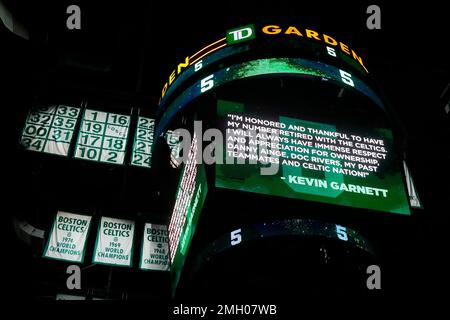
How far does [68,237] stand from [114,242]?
1.01 m

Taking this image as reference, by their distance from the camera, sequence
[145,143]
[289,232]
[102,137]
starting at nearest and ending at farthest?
[289,232] < [102,137] < [145,143]

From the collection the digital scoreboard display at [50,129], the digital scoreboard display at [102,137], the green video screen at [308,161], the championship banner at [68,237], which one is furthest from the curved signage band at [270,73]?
the championship banner at [68,237]

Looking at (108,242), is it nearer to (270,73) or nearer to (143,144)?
(143,144)

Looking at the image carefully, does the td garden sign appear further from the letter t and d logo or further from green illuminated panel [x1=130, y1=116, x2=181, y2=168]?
the letter t and d logo

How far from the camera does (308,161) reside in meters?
8.52

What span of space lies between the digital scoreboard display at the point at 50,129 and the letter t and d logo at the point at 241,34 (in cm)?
478

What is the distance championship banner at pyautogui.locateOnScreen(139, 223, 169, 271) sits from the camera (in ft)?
36.7

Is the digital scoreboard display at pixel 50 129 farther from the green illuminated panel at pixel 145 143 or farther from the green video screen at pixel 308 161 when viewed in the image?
the green video screen at pixel 308 161

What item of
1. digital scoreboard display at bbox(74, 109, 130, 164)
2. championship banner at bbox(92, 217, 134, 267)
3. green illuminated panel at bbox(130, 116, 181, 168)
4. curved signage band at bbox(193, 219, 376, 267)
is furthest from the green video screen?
championship banner at bbox(92, 217, 134, 267)

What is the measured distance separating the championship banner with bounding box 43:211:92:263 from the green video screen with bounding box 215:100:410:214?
474 centimetres

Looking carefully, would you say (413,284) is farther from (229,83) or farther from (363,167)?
(229,83)

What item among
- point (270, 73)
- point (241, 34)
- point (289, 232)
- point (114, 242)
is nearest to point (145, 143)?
point (114, 242)

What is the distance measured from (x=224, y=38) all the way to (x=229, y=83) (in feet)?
4.36

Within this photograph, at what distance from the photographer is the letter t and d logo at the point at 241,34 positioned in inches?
→ 383
